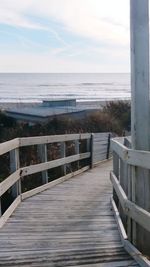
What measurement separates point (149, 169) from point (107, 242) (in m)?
1.33

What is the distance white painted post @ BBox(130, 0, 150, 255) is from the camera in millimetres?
5188

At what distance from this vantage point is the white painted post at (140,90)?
17.0ft

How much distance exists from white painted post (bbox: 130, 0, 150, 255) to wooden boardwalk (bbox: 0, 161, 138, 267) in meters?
0.54

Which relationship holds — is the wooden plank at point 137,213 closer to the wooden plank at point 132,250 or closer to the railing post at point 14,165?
the wooden plank at point 132,250

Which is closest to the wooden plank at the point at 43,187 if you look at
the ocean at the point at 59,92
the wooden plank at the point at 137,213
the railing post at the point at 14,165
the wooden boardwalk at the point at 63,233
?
the wooden boardwalk at the point at 63,233

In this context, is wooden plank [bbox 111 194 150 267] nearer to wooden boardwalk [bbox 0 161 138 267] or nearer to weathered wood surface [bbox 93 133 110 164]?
wooden boardwalk [bbox 0 161 138 267]

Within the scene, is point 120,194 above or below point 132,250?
above

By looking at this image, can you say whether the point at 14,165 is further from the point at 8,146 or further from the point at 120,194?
the point at 120,194

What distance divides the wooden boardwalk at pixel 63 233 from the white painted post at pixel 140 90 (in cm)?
54

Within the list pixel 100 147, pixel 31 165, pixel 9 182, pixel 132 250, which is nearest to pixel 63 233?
pixel 132 250

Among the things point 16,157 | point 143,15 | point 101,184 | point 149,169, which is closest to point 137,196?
point 149,169

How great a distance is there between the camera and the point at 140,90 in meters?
5.36

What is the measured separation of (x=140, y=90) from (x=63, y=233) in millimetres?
2131

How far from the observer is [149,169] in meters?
4.84
